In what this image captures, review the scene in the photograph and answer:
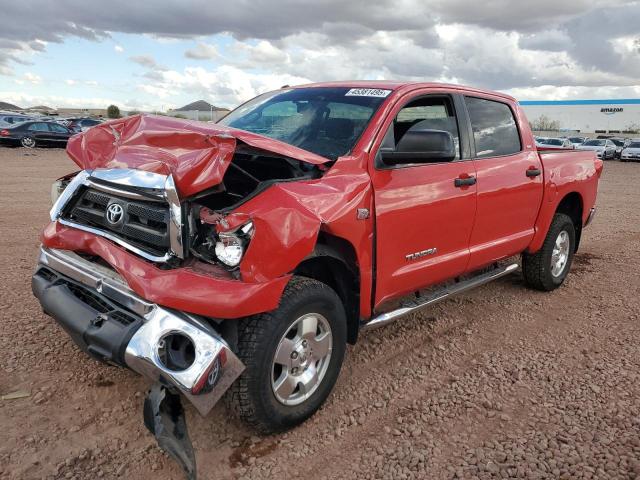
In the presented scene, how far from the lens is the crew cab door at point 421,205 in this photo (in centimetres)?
343

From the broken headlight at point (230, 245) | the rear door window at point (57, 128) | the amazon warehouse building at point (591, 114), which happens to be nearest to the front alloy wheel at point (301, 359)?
the broken headlight at point (230, 245)

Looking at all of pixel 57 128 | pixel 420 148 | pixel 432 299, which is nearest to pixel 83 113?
pixel 57 128

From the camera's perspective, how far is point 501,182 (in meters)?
4.48

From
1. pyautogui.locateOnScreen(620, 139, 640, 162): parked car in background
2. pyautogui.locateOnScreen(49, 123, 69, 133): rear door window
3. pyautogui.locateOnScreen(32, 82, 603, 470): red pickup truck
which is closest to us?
pyautogui.locateOnScreen(32, 82, 603, 470): red pickup truck

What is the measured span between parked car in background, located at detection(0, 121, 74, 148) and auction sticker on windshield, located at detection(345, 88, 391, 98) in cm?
2288

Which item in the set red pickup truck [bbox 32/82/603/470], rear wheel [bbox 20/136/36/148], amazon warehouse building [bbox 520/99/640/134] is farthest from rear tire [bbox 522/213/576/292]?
amazon warehouse building [bbox 520/99/640/134]

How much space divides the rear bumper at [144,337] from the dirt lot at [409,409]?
552 millimetres

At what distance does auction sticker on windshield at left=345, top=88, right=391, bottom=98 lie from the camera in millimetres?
3770

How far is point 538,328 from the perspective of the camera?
476 centimetres

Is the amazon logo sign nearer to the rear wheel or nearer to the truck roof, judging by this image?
the rear wheel

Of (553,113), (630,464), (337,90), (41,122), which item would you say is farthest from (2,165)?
(553,113)

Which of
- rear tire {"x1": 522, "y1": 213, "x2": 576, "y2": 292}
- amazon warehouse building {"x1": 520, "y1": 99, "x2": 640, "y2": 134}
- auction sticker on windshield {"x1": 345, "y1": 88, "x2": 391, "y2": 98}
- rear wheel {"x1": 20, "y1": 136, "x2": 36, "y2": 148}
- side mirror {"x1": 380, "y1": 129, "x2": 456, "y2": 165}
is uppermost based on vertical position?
auction sticker on windshield {"x1": 345, "y1": 88, "x2": 391, "y2": 98}

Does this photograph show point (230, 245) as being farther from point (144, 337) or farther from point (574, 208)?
point (574, 208)

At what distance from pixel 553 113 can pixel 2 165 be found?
88.1 meters
